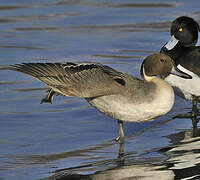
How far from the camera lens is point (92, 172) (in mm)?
5215

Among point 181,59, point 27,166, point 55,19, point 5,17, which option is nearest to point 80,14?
point 55,19

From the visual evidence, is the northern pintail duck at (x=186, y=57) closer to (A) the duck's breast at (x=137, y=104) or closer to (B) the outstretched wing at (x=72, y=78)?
(A) the duck's breast at (x=137, y=104)

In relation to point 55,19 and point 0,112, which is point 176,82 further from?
point 55,19

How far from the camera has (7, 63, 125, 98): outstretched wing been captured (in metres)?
5.62

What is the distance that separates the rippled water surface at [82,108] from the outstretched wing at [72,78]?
23.3 inches

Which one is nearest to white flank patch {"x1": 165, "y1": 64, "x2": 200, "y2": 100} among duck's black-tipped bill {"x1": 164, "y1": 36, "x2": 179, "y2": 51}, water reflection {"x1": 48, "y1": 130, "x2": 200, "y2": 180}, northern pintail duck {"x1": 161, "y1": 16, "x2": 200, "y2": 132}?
northern pintail duck {"x1": 161, "y1": 16, "x2": 200, "y2": 132}

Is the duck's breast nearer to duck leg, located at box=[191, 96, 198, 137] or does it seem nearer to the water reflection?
the water reflection

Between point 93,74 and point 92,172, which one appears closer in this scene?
point 92,172

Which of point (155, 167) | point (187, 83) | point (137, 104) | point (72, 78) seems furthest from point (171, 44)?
point (155, 167)

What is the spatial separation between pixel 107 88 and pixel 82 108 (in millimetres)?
1527

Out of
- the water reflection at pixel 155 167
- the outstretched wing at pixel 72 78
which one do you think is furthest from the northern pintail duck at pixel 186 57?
the outstretched wing at pixel 72 78

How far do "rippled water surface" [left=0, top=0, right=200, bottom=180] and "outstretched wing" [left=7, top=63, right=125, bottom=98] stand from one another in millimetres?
593

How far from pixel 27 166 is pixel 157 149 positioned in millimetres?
1298

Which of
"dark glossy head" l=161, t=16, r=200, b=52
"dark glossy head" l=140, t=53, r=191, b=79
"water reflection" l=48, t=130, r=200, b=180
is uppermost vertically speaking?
"dark glossy head" l=161, t=16, r=200, b=52
